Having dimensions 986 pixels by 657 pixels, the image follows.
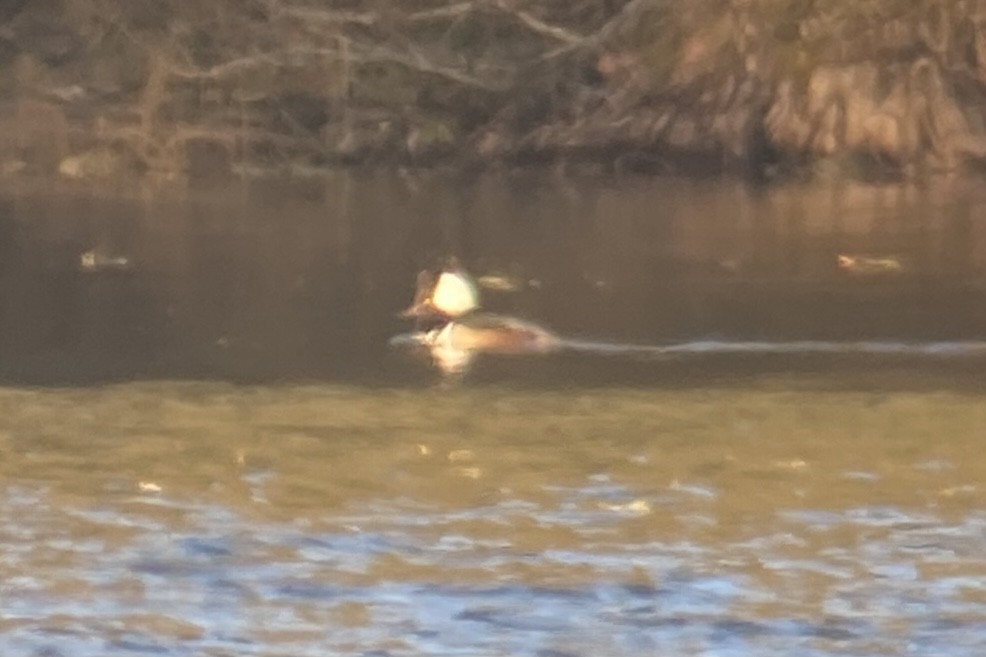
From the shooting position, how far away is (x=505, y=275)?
12938mm

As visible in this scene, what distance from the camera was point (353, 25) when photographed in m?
24.0

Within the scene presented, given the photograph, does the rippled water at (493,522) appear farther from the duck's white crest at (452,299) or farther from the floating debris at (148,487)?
the duck's white crest at (452,299)

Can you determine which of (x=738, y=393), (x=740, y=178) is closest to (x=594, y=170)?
(x=740, y=178)

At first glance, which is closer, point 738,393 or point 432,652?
point 432,652

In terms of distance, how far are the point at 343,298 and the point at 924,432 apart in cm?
498

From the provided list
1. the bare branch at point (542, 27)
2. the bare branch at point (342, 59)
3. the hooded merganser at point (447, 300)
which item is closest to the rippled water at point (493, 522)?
the hooded merganser at point (447, 300)

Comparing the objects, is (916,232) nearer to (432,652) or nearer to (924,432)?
(924,432)

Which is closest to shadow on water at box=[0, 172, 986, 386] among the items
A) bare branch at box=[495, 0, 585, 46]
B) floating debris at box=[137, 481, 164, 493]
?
floating debris at box=[137, 481, 164, 493]

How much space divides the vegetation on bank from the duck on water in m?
12.5

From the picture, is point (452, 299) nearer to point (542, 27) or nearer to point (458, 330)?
point (458, 330)

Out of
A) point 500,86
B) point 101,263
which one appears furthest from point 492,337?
point 500,86

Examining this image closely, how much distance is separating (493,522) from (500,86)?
17.5 meters

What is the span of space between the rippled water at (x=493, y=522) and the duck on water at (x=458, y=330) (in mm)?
960

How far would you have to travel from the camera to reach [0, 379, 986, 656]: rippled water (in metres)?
4.98
